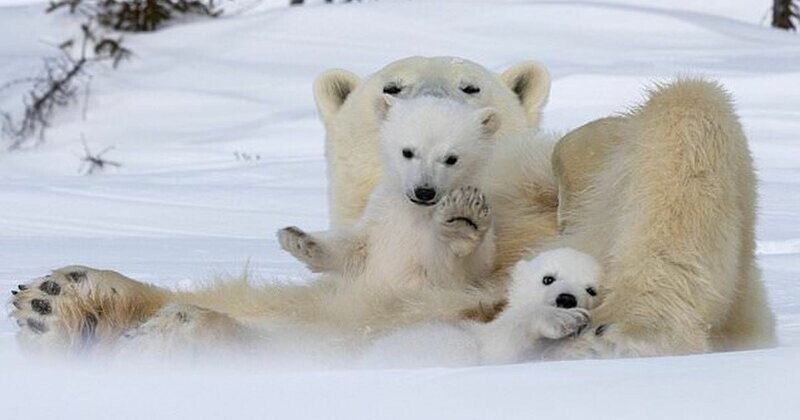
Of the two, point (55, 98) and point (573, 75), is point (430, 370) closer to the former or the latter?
point (573, 75)

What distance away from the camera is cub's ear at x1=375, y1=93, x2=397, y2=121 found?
137 inches

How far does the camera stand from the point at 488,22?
16.9 meters

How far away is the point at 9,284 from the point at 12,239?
1781 millimetres

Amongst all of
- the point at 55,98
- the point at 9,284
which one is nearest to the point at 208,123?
the point at 55,98

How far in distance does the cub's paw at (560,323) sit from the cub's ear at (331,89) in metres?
1.53

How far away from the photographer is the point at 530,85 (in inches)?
157

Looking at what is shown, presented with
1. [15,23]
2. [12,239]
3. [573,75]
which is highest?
[12,239]

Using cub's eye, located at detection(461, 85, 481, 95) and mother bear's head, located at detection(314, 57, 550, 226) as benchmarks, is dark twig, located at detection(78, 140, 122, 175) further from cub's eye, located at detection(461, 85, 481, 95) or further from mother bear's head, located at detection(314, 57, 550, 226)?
cub's eye, located at detection(461, 85, 481, 95)

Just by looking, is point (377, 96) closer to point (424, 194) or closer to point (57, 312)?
point (424, 194)

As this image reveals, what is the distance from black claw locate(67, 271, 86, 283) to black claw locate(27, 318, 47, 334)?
143mm

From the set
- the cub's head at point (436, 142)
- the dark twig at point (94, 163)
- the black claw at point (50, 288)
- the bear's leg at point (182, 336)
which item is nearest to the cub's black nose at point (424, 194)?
the cub's head at point (436, 142)

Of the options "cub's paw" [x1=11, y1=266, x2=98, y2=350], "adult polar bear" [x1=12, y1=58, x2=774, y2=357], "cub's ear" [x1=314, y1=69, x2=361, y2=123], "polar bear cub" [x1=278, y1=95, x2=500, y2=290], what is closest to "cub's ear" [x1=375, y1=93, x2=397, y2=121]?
"polar bear cub" [x1=278, y1=95, x2=500, y2=290]

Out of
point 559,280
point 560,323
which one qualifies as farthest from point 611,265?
point 560,323

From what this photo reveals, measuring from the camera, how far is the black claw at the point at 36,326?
9.20 feet
